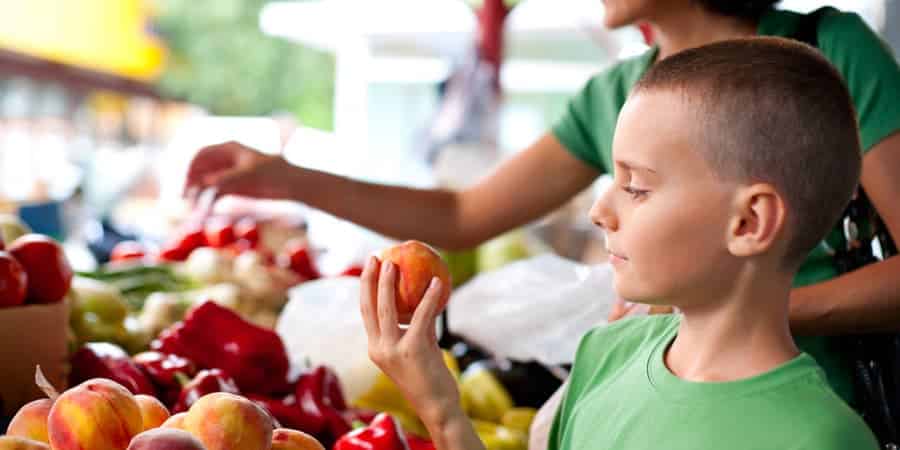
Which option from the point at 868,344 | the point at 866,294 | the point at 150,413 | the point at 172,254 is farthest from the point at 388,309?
the point at 172,254

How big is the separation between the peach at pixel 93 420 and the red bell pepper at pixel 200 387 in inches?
23.4

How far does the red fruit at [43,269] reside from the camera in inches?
76.2

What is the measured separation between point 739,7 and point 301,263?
2063 millimetres

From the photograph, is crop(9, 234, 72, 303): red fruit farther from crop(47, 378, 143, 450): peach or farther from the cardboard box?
crop(47, 378, 143, 450): peach

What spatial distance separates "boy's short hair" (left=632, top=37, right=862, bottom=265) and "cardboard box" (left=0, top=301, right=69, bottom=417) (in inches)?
48.1

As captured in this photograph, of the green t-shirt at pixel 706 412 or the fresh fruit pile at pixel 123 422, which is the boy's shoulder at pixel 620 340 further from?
the fresh fruit pile at pixel 123 422

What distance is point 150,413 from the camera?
127 centimetres

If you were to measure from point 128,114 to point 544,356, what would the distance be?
9.48 meters

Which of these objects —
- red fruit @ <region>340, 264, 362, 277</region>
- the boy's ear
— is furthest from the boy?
red fruit @ <region>340, 264, 362, 277</region>

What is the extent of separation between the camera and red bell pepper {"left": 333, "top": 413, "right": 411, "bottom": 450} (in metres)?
1.71

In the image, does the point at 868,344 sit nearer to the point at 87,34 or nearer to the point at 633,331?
the point at 633,331

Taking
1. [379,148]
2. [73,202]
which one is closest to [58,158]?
[379,148]

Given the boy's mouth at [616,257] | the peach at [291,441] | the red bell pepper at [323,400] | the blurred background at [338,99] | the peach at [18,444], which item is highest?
the boy's mouth at [616,257]

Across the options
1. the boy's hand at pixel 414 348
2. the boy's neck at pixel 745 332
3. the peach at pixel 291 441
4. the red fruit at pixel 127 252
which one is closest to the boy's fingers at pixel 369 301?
the boy's hand at pixel 414 348
